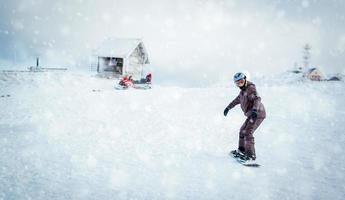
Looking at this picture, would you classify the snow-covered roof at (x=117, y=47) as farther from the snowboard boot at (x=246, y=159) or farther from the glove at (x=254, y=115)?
the glove at (x=254, y=115)

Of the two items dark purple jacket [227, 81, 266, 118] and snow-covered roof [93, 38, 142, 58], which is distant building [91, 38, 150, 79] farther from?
dark purple jacket [227, 81, 266, 118]

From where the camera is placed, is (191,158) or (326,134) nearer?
(191,158)

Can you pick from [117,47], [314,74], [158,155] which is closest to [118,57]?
[117,47]

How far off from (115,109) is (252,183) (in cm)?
801

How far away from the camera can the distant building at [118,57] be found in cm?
3341

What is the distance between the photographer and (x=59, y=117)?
30.7 feet

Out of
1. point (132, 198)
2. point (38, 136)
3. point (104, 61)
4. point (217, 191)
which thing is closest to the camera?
point (132, 198)

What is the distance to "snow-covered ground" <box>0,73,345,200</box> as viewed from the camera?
13.0 feet

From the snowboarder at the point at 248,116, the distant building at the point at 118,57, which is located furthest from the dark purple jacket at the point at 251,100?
the distant building at the point at 118,57

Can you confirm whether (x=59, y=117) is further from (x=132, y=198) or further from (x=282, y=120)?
(x=282, y=120)

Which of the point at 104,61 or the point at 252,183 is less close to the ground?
the point at 104,61

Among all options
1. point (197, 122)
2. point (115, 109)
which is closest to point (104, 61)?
point (115, 109)

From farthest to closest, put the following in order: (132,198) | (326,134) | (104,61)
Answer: (104,61) → (326,134) → (132,198)

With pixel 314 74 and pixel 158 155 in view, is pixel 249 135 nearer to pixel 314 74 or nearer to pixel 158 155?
pixel 158 155
